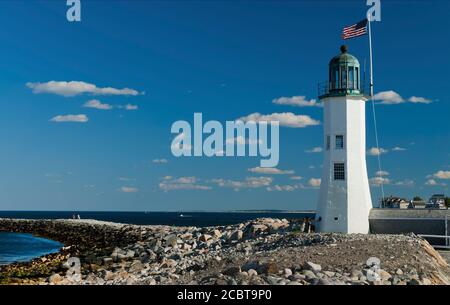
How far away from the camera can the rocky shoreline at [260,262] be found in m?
16.5

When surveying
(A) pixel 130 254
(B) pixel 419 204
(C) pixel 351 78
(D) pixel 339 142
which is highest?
(C) pixel 351 78

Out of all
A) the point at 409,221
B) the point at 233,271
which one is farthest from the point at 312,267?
the point at 409,221

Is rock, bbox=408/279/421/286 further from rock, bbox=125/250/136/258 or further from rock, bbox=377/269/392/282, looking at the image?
rock, bbox=125/250/136/258

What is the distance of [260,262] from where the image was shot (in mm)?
18438

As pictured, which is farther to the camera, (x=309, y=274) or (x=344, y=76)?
(x=344, y=76)

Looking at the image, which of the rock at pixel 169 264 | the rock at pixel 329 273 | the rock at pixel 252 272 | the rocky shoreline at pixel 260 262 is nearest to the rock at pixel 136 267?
the rocky shoreline at pixel 260 262

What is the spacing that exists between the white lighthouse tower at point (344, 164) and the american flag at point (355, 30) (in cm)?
171

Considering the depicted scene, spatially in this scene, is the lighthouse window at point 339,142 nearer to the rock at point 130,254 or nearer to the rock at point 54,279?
the rock at point 130,254

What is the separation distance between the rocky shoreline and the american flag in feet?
32.8

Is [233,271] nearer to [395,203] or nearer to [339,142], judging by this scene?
[339,142]

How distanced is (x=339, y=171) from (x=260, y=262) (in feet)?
36.1
